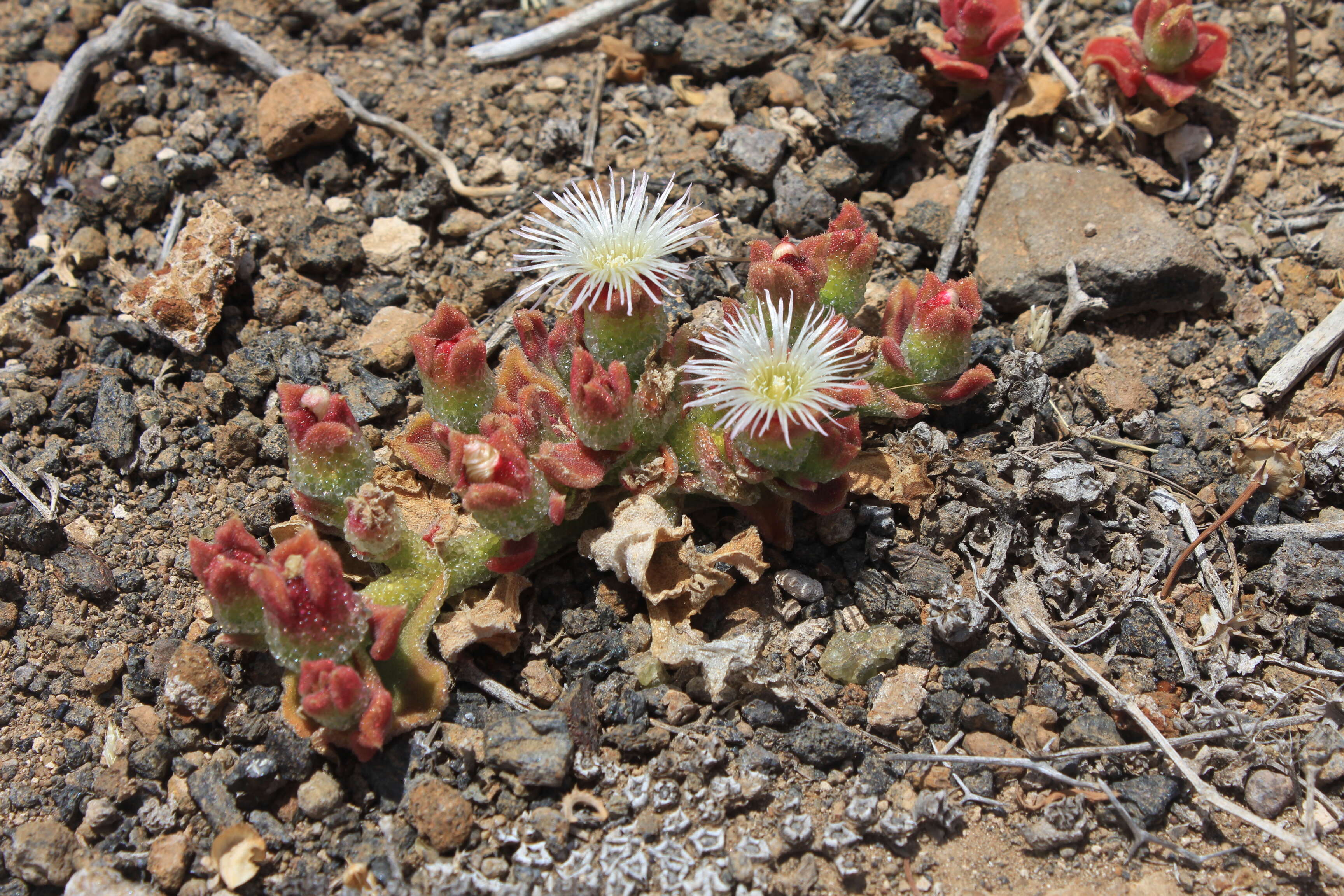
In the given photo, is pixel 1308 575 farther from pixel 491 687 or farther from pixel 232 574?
pixel 232 574

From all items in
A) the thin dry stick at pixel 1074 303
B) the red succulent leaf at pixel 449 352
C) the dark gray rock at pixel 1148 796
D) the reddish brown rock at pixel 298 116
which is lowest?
the dark gray rock at pixel 1148 796

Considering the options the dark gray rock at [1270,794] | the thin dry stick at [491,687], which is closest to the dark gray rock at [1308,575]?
the dark gray rock at [1270,794]

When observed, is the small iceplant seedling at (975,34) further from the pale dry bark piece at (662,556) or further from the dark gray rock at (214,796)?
the dark gray rock at (214,796)

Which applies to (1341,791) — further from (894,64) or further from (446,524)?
(894,64)

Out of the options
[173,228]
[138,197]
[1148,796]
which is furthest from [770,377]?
[138,197]

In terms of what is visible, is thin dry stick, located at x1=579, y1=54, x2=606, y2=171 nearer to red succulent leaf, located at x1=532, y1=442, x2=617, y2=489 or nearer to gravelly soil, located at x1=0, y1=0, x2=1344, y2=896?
gravelly soil, located at x1=0, y1=0, x2=1344, y2=896

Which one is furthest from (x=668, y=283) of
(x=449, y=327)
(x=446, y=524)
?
(x=446, y=524)

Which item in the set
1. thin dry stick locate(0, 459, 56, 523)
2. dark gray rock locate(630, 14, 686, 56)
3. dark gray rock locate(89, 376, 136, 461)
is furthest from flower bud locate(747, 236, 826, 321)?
thin dry stick locate(0, 459, 56, 523)
